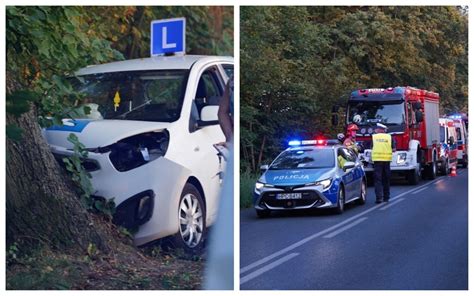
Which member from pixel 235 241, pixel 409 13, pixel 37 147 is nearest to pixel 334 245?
pixel 235 241

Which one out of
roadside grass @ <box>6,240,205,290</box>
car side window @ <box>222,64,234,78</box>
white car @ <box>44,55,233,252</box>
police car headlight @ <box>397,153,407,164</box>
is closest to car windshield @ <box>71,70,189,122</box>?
white car @ <box>44,55,233,252</box>

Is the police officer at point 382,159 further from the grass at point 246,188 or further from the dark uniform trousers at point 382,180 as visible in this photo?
the grass at point 246,188

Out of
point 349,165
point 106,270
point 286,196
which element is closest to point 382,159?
point 349,165

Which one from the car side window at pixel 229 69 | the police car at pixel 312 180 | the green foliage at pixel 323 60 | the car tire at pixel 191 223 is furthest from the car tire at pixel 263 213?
the car side window at pixel 229 69

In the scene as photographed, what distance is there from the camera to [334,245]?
22.6 feet

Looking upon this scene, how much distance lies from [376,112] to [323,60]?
71 cm

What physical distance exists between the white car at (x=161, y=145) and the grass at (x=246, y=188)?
0.36 m

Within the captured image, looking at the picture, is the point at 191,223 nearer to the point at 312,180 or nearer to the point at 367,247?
the point at 312,180

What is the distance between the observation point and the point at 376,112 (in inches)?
299

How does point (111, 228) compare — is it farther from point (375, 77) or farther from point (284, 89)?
point (375, 77)

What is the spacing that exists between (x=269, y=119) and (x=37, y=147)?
202 cm

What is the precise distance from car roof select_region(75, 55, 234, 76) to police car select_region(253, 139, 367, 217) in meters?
0.98

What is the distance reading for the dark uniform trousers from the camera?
721 cm

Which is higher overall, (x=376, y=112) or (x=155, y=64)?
(x=155, y=64)
